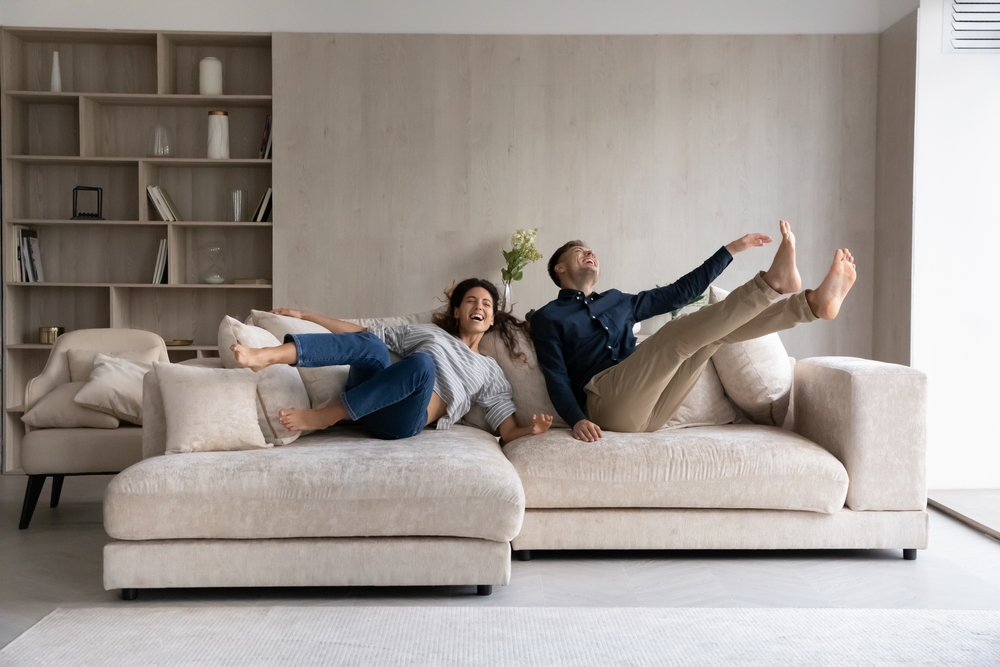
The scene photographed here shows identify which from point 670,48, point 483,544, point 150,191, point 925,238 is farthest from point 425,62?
point 483,544

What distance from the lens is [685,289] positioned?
329 centimetres

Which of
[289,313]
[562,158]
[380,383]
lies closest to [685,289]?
[380,383]

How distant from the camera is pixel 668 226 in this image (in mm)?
4676

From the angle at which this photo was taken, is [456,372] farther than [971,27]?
No

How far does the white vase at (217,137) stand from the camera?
4.68m

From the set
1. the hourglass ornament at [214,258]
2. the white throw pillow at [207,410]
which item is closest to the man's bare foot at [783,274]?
the white throw pillow at [207,410]

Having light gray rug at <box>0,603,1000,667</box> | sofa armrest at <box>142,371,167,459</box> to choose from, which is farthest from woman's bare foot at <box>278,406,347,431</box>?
light gray rug at <box>0,603,1000,667</box>

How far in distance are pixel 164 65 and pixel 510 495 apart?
3525 millimetres

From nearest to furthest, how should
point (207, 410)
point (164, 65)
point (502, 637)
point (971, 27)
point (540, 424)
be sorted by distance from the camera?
1. point (502, 637)
2. point (207, 410)
3. point (540, 424)
4. point (971, 27)
5. point (164, 65)

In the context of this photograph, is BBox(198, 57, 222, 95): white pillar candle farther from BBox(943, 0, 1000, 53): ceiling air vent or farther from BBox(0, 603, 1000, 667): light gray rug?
BBox(943, 0, 1000, 53): ceiling air vent

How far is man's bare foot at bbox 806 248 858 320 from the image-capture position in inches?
98.0

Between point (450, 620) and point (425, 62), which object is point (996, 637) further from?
point (425, 62)

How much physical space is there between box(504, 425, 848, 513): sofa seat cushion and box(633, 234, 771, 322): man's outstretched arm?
77cm

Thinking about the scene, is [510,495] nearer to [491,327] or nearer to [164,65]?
[491,327]
